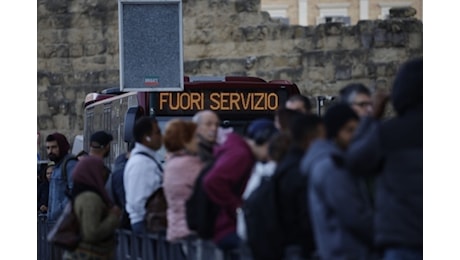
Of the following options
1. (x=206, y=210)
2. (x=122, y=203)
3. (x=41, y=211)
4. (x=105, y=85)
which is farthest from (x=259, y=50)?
(x=206, y=210)

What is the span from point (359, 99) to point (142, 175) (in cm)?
373

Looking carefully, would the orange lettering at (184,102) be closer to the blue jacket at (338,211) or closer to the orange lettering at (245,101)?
the orange lettering at (245,101)

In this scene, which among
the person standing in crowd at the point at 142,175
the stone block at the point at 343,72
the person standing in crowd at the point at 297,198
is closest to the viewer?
the person standing in crowd at the point at 297,198

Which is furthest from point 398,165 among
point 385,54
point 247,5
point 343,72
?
point 247,5

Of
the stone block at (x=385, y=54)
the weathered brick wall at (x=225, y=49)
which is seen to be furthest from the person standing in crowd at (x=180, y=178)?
the stone block at (x=385, y=54)

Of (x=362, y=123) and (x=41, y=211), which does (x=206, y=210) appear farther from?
(x=41, y=211)

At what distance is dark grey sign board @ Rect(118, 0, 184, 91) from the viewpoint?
18547 millimetres

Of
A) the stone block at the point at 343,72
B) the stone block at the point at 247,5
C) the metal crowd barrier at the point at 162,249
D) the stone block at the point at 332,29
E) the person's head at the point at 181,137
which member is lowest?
the metal crowd barrier at the point at 162,249

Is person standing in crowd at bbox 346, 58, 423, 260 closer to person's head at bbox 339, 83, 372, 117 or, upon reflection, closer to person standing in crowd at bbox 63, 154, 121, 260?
person's head at bbox 339, 83, 372, 117

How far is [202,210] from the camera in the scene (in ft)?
39.2

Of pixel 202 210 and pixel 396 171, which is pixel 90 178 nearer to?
pixel 202 210

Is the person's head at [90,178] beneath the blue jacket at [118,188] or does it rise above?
above

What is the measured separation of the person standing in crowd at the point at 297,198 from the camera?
33.9 feet

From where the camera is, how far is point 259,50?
3744cm
